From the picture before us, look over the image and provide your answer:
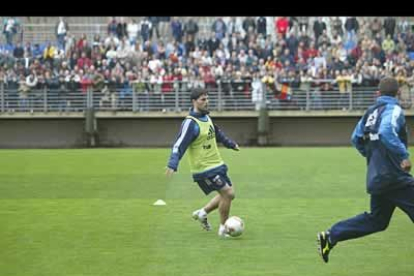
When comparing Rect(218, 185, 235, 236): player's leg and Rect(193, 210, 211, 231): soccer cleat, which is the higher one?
Rect(218, 185, 235, 236): player's leg

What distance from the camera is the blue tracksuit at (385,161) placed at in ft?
25.5

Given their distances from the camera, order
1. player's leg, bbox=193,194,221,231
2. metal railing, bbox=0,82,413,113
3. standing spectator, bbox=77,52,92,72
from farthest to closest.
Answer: standing spectator, bbox=77,52,92,72 < metal railing, bbox=0,82,413,113 < player's leg, bbox=193,194,221,231

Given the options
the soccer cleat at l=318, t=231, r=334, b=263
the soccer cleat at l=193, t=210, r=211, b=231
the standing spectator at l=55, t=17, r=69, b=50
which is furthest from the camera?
the standing spectator at l=55, t=17, r=69, b=50

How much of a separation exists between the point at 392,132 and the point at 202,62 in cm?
2390

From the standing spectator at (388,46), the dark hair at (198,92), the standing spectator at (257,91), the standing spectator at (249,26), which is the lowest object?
the standing spectator at (257,91)

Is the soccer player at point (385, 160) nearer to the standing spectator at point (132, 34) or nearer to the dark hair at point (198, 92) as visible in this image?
the dark hair at point (198, 92)

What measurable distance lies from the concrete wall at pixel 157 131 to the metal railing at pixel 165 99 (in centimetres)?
43

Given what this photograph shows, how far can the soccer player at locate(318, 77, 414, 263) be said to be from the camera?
25.4ft

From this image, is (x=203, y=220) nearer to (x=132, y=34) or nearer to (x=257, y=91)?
(x=257, y=91)

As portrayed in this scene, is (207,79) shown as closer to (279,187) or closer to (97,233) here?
(279,187)

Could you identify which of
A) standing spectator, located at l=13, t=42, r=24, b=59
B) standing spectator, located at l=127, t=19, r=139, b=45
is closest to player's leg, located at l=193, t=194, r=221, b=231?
standing spectator, located at l=127, t=19, r=139, b=45

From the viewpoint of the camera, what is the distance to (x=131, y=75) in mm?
31516

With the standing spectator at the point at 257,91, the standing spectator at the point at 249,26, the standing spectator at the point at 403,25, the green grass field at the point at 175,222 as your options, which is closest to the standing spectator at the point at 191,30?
the standing spectator at the point at 249,26

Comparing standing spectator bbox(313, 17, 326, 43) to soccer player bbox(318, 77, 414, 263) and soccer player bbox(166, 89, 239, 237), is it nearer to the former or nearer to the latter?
soccer player bbox(166, 89, 239, 237)
